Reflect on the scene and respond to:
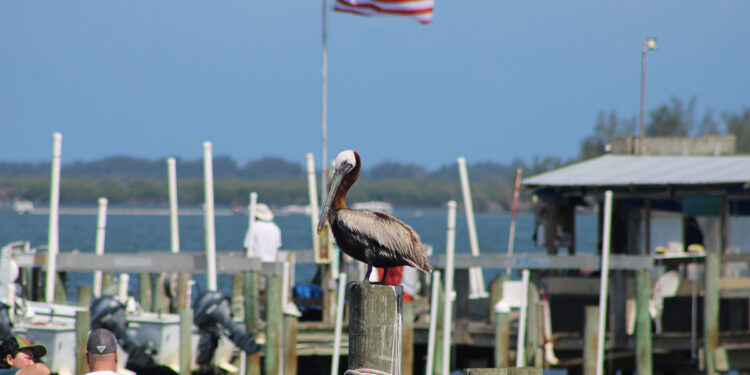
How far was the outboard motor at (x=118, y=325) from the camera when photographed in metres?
14.3

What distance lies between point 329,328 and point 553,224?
438 cm

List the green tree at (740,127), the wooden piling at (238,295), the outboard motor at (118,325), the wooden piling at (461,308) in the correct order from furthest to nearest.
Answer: the green tree at (740,127)
the wooden piling at (238,295)
the wooden piling at (461,308)
the outboard motor at (118,325)

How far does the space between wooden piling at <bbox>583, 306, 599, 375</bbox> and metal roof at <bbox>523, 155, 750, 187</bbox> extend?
2.28 metres

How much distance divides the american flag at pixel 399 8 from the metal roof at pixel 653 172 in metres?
4.28

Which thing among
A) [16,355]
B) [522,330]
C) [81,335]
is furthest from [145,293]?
[16,355]

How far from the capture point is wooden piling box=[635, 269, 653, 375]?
14.4 m

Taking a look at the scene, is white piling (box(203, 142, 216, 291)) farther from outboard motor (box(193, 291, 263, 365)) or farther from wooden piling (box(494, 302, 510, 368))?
wooden piling (box(494, 302, 510, 368))

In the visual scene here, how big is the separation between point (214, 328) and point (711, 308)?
6986 mm

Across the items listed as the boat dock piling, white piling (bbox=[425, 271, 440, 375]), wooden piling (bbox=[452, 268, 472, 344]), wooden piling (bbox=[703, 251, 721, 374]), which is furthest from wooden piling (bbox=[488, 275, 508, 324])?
wooden piling (bbox=[703, 251, 721, 374])

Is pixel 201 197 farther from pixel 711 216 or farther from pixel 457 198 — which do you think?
Answer: pixel 711 216

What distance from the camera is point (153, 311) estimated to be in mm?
18172

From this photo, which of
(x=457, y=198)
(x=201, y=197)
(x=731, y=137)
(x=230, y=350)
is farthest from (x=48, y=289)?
(x=201, y=197)

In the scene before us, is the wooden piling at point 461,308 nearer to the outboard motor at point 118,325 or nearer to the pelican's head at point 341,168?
the outboard motor at point 118,325

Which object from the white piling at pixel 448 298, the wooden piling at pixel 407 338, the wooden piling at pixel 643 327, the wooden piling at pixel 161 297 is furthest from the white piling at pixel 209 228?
the wooden piling at pixel 643 327
